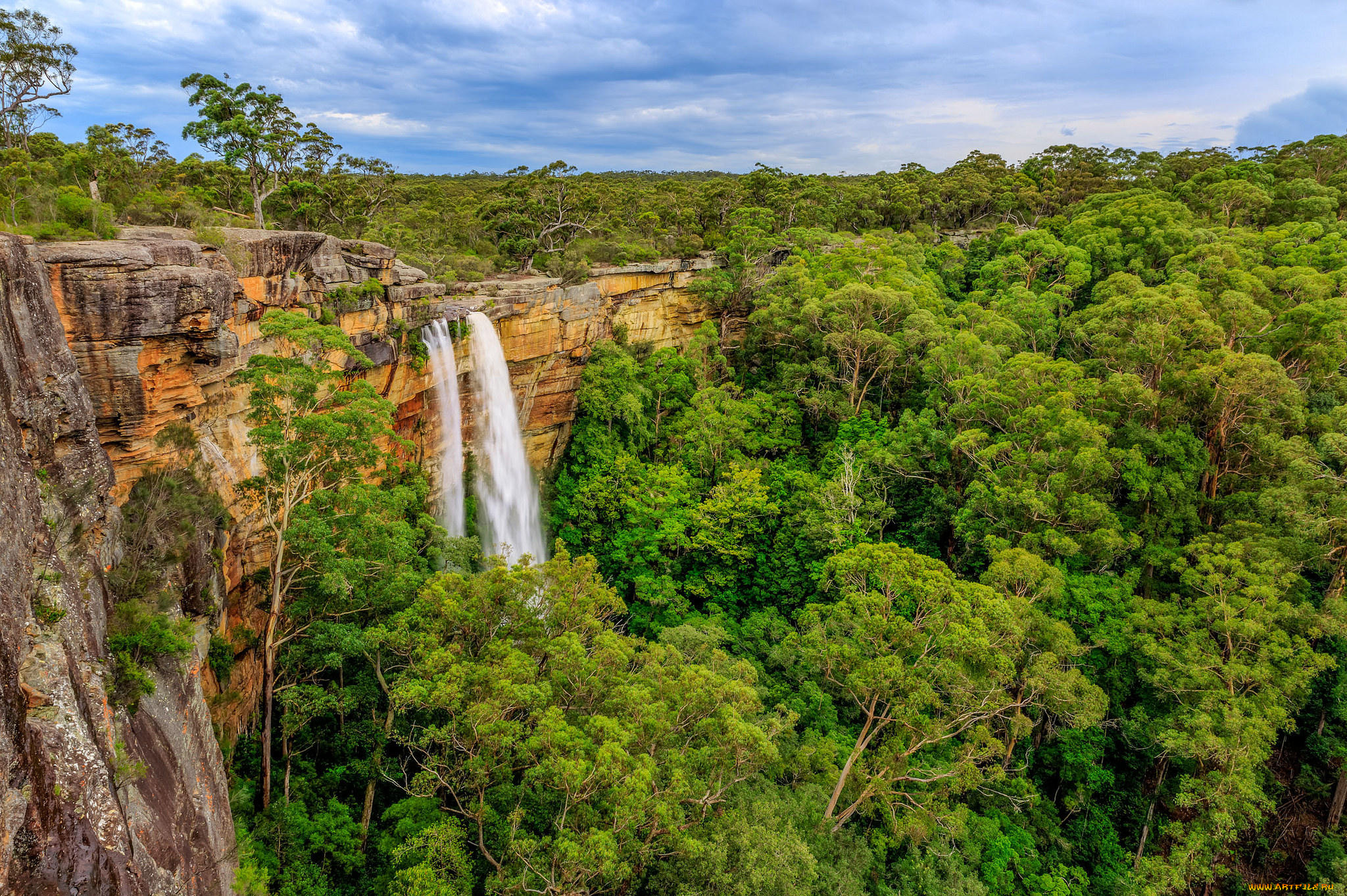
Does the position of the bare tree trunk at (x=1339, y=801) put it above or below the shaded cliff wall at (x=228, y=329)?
below

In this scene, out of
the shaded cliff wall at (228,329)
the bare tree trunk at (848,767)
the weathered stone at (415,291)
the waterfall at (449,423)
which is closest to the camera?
the shaded cliff wall at (228,329)

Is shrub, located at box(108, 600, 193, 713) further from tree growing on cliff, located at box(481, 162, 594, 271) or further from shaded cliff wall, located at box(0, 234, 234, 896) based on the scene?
tree growing on cliff, located at box(481, 162, 594, 271)

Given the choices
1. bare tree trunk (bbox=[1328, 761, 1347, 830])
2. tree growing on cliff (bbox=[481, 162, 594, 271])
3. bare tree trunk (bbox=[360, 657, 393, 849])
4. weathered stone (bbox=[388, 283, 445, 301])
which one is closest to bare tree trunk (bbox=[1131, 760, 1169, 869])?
bare tree trunk (bbox=[1328, 761, 1347, 830])

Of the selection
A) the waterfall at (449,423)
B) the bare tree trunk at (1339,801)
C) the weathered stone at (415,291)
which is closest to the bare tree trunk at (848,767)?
the bare tree trunk at (1339,801)

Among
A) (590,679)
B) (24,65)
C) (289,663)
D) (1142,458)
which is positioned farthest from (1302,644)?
(24,65)

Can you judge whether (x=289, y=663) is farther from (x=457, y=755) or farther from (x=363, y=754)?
(x=457, y=755)

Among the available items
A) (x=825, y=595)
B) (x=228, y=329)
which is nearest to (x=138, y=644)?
(x=228, y=329)

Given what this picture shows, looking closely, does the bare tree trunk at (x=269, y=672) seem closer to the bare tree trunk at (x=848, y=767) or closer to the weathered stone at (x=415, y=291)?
the weathered stone at (x=415, y=291)
